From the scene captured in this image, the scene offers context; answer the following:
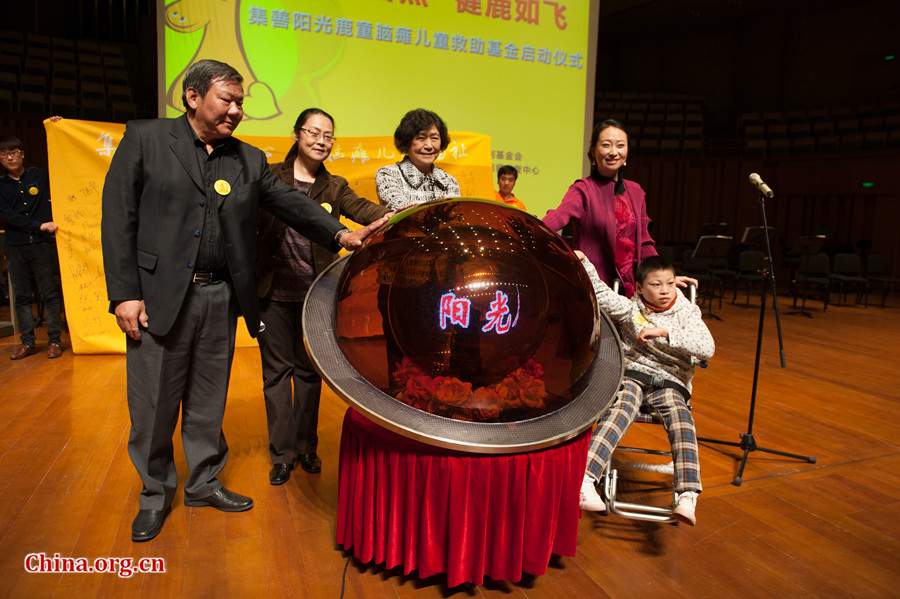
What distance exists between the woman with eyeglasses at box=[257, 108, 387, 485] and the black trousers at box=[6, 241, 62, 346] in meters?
3.17

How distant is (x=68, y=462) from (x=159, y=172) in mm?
1669

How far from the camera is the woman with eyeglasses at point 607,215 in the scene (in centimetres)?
251

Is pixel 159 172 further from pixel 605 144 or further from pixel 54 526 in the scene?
pixel 605 144

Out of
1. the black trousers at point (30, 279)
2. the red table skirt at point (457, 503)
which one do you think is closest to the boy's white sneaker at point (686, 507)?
the red table skirt at point (457, 503)

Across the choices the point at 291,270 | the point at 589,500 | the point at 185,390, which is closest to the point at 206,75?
the point at 291,270

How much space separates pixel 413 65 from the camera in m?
5.36

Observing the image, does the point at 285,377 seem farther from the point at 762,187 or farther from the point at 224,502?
the point at 762,187

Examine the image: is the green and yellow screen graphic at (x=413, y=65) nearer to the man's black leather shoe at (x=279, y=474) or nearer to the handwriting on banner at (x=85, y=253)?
the handwriting on banner at (x=85, y=253)

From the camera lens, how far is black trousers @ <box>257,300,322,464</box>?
256 cm

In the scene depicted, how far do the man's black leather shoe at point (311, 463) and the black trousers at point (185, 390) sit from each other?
1.51ft

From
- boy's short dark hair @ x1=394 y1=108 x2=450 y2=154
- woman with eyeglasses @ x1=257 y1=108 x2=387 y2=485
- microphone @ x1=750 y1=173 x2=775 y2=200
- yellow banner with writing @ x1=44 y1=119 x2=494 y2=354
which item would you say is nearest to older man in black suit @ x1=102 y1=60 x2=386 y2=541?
woman with eyeglasses @ x1=257 y1=108 x2=387 y2=485

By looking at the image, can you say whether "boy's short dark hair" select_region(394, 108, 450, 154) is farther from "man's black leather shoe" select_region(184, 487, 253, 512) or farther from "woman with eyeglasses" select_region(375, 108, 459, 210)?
"man's black leather shoe" select_region(184, 487, 253, 512)

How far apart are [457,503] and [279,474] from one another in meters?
1.23

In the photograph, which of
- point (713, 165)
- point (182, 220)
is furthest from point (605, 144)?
point (713, 165)
